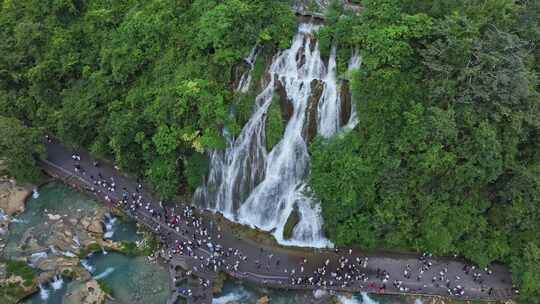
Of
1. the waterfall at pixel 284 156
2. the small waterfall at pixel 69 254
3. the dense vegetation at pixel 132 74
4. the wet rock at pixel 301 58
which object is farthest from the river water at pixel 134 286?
the wet rock at pixel 301 58

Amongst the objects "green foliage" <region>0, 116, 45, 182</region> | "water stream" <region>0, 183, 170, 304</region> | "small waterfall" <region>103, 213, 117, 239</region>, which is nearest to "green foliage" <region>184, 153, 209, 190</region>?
"water stream" <region>0, 183, 170, 304</region>

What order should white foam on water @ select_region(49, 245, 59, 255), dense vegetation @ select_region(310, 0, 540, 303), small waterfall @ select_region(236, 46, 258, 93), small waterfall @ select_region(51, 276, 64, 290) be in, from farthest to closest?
white foam on water @ select_region(49, 245, 59, 255), small waterfall @ select_region(236, 46, 258, 93), small waterfall @ select_region(51, 276, 64, 290), dense vegetation @ select_region(310, 0, 540, 303)

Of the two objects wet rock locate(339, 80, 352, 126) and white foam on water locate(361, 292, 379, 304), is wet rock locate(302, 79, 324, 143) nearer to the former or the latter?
wet rock locate(339, 80, 352, 126)

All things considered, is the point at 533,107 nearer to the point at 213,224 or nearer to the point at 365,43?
the point at 365,43

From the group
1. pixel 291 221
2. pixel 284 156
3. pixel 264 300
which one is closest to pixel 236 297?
pixel 264 300

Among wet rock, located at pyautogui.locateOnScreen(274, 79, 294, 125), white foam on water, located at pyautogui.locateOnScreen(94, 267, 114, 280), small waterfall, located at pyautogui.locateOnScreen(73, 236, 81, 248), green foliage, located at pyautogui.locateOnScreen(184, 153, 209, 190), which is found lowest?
white foam on water, located at pyautogui.locateOnScreen(94, 267, 114, 280)

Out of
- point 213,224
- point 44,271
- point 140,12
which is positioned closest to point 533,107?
point 213,224

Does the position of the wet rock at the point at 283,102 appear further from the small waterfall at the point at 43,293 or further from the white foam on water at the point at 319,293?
the small waterfall at the point at 43,293
